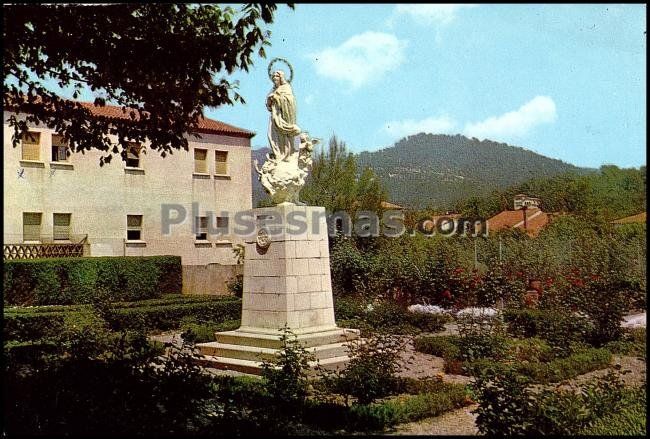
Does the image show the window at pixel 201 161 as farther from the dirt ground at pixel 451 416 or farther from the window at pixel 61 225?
the dirt ground at pixel 451 416

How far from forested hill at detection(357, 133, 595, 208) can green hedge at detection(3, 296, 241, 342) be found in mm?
15440

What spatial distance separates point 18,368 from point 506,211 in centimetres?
5602

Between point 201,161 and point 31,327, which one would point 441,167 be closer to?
point 201,161

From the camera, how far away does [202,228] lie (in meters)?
32.2

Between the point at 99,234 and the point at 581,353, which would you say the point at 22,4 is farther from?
the point at 99,234

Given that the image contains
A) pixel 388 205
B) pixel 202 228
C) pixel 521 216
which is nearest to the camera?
pixel 202 228

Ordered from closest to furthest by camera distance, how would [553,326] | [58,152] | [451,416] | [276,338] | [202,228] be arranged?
[451,416] → [276,338] → [553,326] → [58,152] → [202,228]

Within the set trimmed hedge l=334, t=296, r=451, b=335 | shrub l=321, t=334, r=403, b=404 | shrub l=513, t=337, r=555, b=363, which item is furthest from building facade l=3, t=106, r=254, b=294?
shrub l=321, t=334, r=403, b=404

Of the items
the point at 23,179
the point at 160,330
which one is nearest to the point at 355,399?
the point at 160,330

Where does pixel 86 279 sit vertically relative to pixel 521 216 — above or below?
below

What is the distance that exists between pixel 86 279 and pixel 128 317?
954cm

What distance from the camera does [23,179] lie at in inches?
1051

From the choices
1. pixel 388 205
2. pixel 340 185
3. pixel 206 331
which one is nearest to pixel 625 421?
pixel 206 331

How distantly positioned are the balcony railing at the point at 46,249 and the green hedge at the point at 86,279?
1.44 metres
